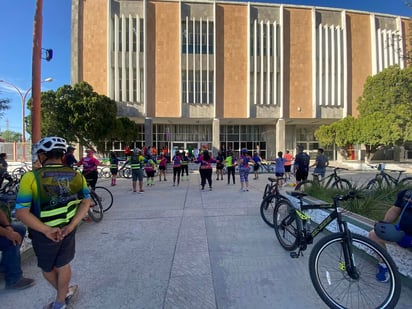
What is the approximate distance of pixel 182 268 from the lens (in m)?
3.29

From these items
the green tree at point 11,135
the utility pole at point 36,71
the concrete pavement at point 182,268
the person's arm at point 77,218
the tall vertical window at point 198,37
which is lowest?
the concrete pavement at point 182,268

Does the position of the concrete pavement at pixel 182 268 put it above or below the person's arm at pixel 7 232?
below

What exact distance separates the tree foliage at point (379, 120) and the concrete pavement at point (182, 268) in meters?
19.2

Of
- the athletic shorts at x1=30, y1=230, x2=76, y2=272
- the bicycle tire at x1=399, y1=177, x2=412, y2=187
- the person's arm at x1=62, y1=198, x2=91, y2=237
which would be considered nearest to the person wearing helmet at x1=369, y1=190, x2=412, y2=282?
the person's arm at x1=62, y1=198, x2=91, y2=237

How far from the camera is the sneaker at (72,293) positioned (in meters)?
2.52

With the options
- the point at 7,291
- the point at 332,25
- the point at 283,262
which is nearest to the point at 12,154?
the point at 7,291

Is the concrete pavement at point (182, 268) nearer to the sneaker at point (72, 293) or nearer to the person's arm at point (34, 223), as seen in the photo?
the sneaker at point (72, 293)

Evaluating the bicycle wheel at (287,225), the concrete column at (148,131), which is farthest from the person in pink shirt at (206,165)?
the concrete column at (148,131)

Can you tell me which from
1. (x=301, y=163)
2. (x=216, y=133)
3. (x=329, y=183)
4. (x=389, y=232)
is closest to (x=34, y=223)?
(x=389, y=232)

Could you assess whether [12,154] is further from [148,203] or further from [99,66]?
[148,203]

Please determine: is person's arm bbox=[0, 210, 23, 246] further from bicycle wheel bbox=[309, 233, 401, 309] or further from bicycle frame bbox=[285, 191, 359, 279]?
bicycle frame bbox=[285, 191, 359, 279]

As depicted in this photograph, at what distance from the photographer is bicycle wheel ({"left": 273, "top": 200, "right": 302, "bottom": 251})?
3.62m

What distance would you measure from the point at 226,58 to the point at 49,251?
25525mm

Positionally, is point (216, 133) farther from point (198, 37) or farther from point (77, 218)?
point (77, 218)
